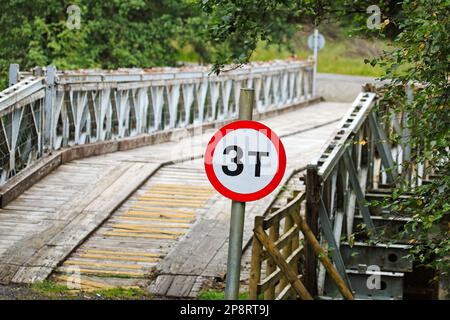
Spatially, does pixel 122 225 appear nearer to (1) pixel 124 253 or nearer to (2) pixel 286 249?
(1) pixel 124 253

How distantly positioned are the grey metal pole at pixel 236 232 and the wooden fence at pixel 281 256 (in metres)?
2.73

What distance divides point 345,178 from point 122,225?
2939 millimetres

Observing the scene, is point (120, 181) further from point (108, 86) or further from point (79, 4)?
point (79, 4)

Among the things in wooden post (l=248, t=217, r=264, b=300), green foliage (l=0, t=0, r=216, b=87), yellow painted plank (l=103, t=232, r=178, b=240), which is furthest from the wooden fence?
green foliage (l=0, t=0, r=216, b=87)

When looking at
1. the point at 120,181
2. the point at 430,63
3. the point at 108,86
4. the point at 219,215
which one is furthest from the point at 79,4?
the point at 430,63

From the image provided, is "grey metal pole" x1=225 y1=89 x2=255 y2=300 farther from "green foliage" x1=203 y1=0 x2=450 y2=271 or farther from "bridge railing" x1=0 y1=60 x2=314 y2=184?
"bridge railing" x1=0 y1=60 x2=314 y2=184

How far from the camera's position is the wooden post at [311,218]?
1292 cm

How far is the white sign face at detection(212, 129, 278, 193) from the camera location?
8219 mm

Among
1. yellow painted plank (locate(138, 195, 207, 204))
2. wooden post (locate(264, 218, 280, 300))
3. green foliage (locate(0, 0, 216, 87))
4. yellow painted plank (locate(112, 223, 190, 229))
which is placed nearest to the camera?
wooden post (locate(264, 218, 280, 300))

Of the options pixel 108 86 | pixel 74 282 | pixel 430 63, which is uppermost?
pixel 430 63

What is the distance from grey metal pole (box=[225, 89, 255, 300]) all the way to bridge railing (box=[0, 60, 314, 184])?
3.33 m

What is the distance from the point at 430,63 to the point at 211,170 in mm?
1841
